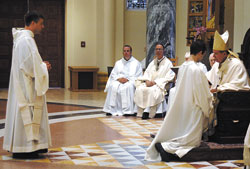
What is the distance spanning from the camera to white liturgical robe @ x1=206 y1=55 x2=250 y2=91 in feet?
18.8

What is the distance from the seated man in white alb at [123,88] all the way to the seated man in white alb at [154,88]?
27 cm

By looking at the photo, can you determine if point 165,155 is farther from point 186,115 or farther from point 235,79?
point 235,79

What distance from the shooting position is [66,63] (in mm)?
15133

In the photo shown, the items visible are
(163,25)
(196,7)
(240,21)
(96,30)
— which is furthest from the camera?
(96,30)

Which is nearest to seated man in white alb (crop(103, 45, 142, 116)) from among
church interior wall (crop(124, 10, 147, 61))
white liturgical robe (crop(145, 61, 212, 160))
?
white liturgical robe (crop(145, 61, 212, 160))

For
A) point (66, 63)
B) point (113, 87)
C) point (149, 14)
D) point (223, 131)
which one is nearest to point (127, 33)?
point (66, 63)

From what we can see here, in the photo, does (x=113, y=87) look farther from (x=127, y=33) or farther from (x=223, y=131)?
(x=127, y=33)

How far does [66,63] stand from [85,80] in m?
1.12

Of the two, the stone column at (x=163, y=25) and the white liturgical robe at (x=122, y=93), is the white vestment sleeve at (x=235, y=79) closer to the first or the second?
the white liturgical robe at (x=122, y=93)

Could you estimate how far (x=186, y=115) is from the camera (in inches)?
215

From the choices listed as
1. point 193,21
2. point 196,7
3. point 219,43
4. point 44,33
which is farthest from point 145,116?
point 44,33

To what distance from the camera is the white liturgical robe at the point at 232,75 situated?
5.74 meters

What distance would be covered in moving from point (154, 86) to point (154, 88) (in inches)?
3.4

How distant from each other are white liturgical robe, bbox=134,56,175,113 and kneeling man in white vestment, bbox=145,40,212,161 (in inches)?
133
